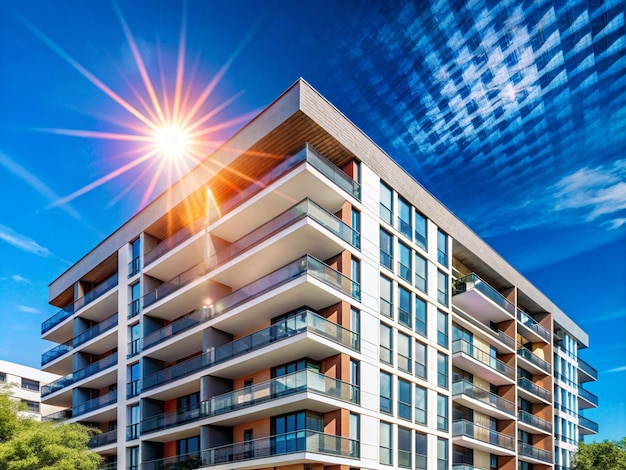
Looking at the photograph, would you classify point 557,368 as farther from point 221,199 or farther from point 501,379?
point 221,199

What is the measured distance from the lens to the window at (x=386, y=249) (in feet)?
96.5

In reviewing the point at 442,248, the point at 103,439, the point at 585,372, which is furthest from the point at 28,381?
the point at 585,372

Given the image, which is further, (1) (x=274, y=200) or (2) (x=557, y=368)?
(2) (x=557, y=368)

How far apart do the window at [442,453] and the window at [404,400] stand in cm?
340

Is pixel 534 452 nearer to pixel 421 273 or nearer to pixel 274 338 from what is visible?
pixel 421 273

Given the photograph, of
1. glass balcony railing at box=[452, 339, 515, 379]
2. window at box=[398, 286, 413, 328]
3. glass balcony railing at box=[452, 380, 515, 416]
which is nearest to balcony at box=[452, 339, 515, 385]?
glass balcony railing at box=[452, 339, 515, 379]

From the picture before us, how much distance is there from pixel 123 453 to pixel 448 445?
18962mm

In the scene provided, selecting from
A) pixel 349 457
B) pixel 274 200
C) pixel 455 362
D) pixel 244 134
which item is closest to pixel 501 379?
pixel 455 362

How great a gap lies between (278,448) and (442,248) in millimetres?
15982

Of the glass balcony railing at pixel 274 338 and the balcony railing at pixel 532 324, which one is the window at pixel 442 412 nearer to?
the glass balcony railing at pixel 274 338

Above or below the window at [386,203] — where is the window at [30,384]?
below

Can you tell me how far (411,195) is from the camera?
3262cm

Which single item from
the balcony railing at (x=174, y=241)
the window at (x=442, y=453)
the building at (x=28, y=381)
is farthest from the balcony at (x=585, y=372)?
the building at (x=28, y=381)

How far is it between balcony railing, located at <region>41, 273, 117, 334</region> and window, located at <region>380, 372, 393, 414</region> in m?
20.5
